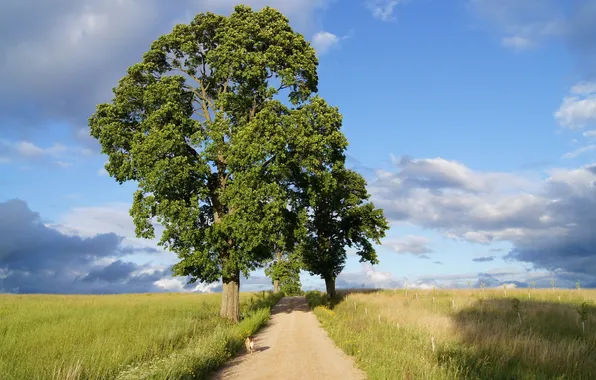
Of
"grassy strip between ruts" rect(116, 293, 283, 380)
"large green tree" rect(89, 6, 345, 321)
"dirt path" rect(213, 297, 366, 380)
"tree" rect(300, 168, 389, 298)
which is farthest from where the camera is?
"tree" rect(300, 168, 389, 298)

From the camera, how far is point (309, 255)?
38.3 metres

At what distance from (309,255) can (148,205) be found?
62.6 feet

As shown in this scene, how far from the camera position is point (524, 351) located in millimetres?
12766

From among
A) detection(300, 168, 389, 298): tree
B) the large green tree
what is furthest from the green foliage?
the large green tree

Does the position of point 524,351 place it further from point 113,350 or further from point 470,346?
point 113,350

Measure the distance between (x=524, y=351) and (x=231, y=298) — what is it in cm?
1578

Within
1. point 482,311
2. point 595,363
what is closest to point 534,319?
point 482,311

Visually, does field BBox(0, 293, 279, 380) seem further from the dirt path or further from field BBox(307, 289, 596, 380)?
field BBox(307, 289, 596, 380)

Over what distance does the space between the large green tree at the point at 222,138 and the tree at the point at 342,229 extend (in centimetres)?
1202

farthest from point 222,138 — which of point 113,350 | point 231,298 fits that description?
point 113,350

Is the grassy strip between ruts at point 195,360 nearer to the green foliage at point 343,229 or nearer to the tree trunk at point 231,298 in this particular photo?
the tree trunk at point 231,298

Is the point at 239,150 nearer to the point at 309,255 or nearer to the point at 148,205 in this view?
the point at 148,205

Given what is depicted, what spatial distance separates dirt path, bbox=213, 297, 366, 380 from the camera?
1144 cm

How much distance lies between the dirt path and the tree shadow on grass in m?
3.16
